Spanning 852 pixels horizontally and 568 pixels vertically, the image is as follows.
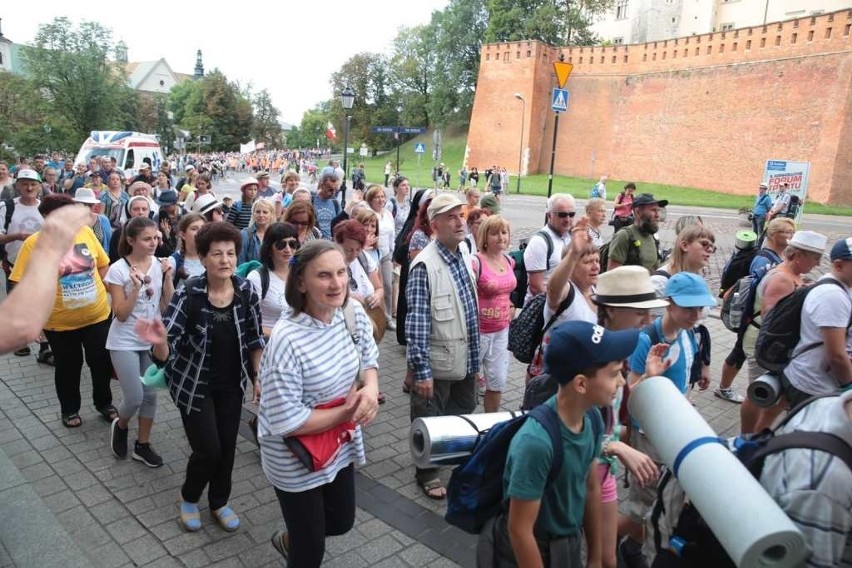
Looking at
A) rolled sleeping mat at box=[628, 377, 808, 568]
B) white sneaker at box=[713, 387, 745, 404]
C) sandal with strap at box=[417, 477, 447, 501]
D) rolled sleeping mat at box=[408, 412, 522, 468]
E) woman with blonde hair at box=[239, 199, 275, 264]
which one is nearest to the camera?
rolled sleeping mat at box=[628, 377, 808, 568]

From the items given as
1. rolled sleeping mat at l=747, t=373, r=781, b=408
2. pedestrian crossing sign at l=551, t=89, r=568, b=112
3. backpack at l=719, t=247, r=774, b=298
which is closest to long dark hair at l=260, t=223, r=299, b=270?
rolled sleeping mat at l=747, t=373, r=781, b=408

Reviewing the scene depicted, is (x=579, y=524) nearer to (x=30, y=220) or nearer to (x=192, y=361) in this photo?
(x=192, y=361)

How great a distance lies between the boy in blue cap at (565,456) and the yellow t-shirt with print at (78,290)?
3.97 meters

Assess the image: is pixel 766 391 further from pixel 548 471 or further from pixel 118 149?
pixel 118 149

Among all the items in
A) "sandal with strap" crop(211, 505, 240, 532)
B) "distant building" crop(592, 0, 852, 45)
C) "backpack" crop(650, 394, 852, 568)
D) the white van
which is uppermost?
"distant building" crop(592, 0, 852, 45)

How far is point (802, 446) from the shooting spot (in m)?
1.61

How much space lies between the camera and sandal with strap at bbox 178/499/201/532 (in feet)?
11.6

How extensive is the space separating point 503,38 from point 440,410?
2302 inches

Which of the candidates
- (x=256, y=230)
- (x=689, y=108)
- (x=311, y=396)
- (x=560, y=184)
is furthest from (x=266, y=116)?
(x=311, y=396)

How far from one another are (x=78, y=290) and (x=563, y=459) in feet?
13.7

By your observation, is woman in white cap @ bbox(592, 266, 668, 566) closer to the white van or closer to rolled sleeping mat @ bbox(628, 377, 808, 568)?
rolled sleeping mat @ bbox(628, 377, 808, 568)

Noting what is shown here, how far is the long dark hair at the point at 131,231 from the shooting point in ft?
13.9

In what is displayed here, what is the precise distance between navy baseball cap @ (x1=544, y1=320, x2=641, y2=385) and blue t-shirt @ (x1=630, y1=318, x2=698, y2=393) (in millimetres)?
1194

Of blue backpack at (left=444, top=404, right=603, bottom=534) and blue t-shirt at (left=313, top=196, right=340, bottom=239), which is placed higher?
blue t-shirt at (left=313, top=196, right=340, bottom=239)
